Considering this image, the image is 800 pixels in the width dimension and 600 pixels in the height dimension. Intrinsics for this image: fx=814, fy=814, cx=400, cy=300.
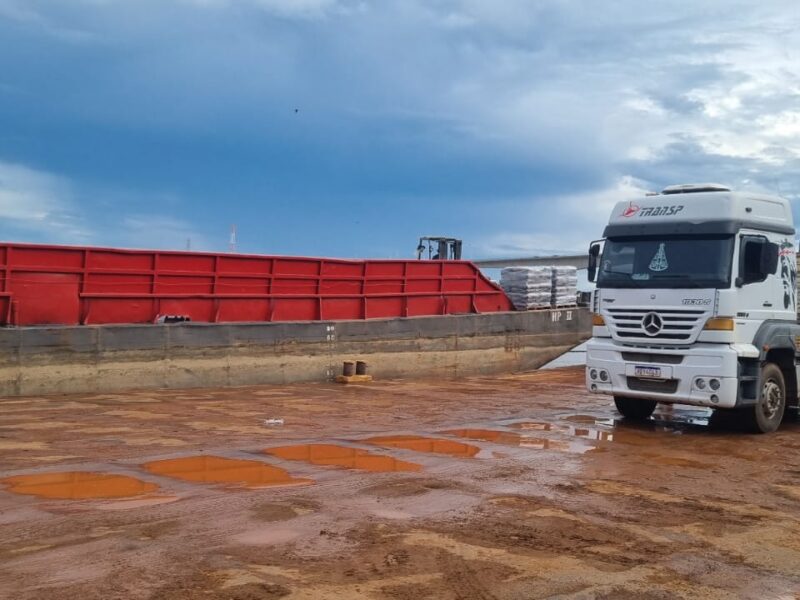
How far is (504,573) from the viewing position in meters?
5.04

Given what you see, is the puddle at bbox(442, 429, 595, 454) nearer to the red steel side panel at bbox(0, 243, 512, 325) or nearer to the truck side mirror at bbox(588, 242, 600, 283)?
the truck side mirror at bbox(588, 242, 600, 283)

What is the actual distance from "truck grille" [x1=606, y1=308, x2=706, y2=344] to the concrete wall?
837 centimetres

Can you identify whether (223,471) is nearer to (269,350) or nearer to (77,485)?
(77,485)

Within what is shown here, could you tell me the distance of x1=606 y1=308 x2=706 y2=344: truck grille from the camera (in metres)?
10.9

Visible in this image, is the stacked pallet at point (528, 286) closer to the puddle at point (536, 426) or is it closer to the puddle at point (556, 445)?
the puddle at point (536, 426)

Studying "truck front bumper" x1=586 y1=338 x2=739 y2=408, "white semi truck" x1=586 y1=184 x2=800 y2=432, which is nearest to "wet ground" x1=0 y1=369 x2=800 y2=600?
"truck front bumper" x1=586 y1=338 x2=739 y2=408

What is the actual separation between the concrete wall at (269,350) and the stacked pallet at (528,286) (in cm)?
58

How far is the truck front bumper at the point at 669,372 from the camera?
418 inches

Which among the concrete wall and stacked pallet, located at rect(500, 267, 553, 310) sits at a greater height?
stacked pallet, located at rect(500, 267, 553, 310)

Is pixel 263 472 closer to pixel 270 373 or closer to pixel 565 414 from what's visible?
pixel 565 414

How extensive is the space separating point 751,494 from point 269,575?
5.24 m

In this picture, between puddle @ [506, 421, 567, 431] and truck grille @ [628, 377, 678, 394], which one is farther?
puddle @ [506, 421, 567, 431]

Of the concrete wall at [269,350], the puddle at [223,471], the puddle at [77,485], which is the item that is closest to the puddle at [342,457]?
the puddle at [223,471]

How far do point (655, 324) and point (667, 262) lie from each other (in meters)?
0.88
